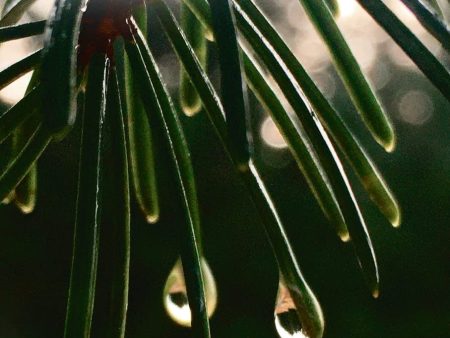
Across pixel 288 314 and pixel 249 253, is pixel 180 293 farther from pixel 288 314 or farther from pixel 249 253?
pixel 249 253

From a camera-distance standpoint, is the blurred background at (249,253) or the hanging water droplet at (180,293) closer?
the hanging water droplet at (180,293)

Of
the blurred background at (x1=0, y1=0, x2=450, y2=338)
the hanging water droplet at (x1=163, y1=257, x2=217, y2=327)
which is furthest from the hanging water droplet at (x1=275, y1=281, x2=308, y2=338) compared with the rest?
the blurred background at (x1=0, y1=0, x2=450, y2=338)

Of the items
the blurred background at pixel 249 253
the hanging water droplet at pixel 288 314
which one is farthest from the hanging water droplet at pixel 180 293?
the blurred background at pixel 249 253

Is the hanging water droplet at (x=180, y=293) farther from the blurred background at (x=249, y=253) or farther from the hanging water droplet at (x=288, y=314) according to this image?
the blurred background at (x=249, y=253)

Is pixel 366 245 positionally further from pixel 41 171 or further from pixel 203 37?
pixel 41 171

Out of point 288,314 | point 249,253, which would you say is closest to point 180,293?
point 288,314

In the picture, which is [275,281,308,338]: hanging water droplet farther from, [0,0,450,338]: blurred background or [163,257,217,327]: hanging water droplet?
[0,0,450,338]: blurred background
